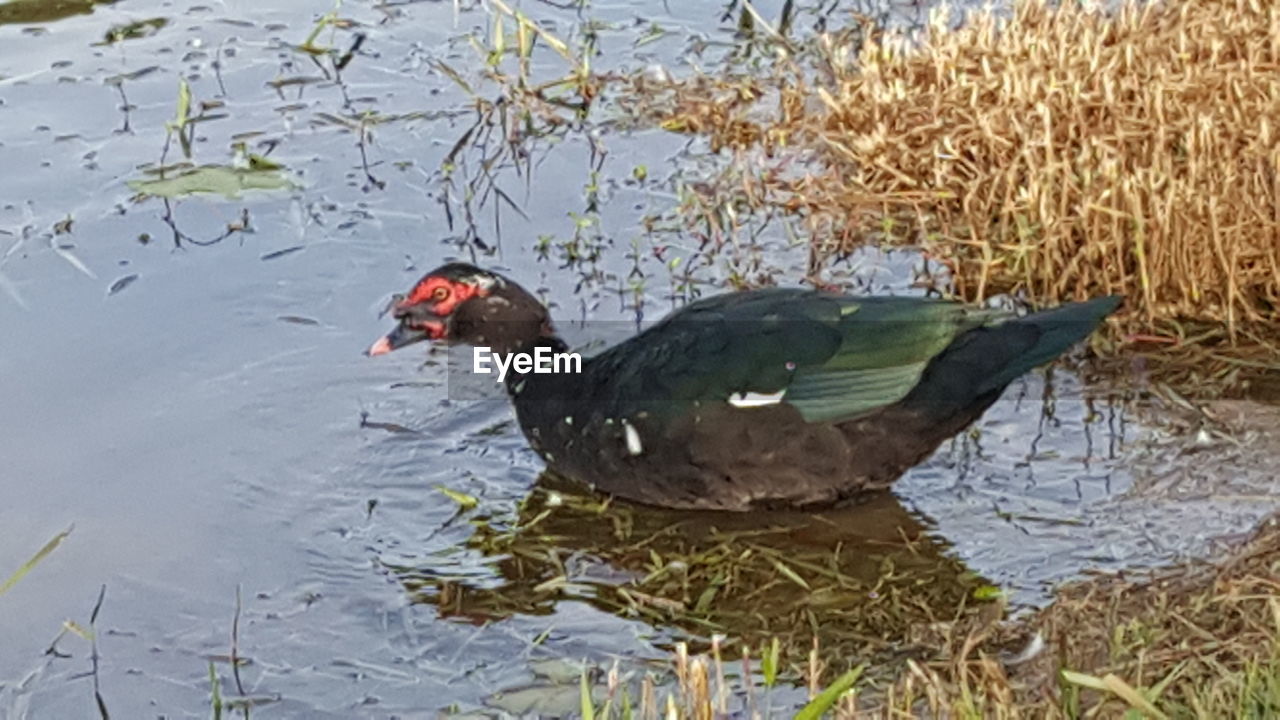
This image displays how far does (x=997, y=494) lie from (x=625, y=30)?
13.2 feet

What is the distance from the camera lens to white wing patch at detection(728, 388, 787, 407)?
18.9 ft

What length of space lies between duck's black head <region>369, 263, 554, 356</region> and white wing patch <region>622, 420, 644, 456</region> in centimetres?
56

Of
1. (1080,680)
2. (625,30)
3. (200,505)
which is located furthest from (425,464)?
(625,30)

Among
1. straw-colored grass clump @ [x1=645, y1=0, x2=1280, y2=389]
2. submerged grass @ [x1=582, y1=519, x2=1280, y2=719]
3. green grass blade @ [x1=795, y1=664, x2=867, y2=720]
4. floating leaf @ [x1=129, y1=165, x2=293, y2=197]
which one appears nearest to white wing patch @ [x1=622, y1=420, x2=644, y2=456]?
submerged grass @ [x1=582, y1=519, x2=1280, y2=719]

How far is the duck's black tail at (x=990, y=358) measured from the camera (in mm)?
5660

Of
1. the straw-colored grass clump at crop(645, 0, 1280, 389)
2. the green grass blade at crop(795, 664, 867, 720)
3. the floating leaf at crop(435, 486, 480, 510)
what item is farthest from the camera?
the straw-colored grass clump at crop(645, 0, 1280, 389)

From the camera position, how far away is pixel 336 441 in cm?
628

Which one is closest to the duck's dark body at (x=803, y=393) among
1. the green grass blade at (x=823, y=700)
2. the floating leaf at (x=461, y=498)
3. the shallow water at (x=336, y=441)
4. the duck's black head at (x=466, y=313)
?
the shallow water at (x=336, y=441)

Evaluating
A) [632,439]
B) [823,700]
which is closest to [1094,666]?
[823,700]

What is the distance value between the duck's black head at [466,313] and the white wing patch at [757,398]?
30.4 inches

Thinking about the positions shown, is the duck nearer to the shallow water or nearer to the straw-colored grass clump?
the shallow water

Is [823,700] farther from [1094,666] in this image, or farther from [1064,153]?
[1064,153]

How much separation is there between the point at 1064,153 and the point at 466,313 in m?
1.95

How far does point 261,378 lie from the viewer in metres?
6.63
